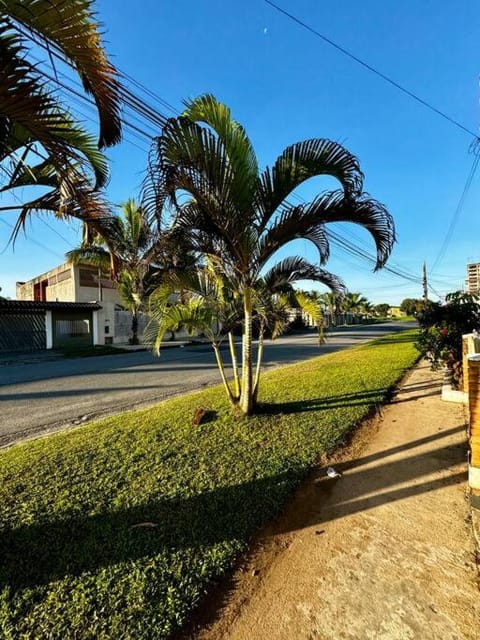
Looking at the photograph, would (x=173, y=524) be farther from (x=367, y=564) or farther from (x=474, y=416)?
(x=474, y=416)

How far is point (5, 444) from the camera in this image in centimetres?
460

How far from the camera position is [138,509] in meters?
2.74

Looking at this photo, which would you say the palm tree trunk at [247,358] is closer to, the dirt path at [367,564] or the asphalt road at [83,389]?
the dirt path at [367,564]

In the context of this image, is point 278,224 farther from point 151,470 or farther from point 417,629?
point 417,629

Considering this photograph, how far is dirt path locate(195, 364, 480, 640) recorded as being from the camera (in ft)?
5.78

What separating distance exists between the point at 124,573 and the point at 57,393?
255 inches

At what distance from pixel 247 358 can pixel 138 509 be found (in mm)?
2544

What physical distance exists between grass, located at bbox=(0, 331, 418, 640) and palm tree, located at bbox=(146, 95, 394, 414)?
1.21 meters

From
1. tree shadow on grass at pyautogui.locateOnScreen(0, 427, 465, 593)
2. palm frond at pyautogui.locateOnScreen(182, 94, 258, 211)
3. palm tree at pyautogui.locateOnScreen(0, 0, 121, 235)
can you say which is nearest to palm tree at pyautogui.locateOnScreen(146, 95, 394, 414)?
palm frond at pyautogui.locateOnScreen(182, 94, 258, 211)

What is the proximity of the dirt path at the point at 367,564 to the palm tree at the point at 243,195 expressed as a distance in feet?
7.61

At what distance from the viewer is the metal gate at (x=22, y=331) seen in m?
17.5

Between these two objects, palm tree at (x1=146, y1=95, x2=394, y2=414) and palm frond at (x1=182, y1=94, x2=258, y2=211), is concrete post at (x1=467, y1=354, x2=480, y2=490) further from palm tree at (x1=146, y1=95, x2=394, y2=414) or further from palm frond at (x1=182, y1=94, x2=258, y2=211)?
palm frond at (x1=182, y1=94, x2=258, y2=211)

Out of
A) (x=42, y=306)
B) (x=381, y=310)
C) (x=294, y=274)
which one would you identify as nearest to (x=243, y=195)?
(x=294, y=274)

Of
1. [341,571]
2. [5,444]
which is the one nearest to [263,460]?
[341,571]
